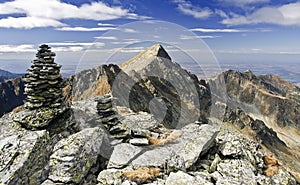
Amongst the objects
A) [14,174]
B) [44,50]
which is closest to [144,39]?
[44,50]

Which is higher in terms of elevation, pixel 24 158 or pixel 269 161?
pixel 24 158

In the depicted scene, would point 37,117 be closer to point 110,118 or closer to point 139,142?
point 110,118

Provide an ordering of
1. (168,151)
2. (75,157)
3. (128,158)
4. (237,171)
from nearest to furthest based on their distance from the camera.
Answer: (75,157), (237,171), (128,158), (168,151)

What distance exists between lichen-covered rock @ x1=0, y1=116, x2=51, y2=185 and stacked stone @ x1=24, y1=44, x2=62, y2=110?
438 cm

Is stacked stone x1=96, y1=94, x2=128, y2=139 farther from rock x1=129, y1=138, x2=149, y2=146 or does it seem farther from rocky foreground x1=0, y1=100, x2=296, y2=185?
rock x1=129, y1=138, x2=149, y2=146

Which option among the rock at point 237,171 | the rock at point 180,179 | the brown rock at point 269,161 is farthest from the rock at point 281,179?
the rock at point 180,179

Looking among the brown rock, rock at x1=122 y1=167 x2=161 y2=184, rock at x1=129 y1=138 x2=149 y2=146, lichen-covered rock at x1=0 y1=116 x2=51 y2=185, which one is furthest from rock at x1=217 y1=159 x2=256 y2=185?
lichen-covered rock at x1=0 y1=116 x2=51 y2=185

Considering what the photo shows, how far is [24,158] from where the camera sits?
1452 centimetres

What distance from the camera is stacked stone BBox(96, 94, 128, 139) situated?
66.7 ft

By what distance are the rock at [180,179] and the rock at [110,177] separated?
303cm

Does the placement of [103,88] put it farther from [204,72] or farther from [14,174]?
[14,174]

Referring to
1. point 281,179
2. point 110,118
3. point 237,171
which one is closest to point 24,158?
point 110,118

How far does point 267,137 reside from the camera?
18450cm

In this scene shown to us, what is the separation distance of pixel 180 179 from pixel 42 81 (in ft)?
43.0
